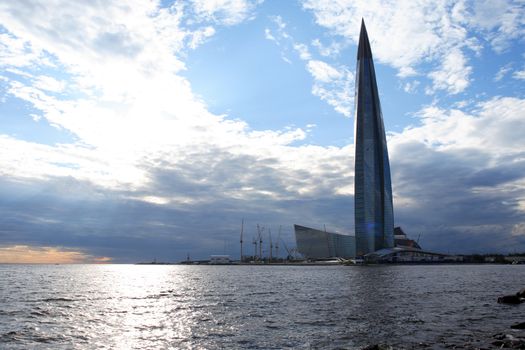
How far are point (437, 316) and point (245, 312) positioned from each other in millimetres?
15892

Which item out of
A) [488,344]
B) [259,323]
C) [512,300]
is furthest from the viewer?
[512,300]

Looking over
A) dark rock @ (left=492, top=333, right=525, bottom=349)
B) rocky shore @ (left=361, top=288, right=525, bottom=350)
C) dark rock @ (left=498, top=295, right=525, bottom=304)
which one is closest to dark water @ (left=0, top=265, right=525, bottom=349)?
rocky shore @ (left=361, top=288, right=525, bottom=350)

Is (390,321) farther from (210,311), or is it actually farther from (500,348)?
(210,311)

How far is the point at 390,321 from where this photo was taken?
33000mm

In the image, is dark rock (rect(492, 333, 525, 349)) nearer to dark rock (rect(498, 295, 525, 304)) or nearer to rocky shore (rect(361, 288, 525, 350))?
rocky shore (rect(361, 288, 525, 350))

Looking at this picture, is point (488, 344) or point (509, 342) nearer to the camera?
point (509, 342)

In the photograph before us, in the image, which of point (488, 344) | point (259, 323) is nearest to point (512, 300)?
point (488, 344)

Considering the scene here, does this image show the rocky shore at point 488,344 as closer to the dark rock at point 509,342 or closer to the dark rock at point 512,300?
the dark rock at point 509,342

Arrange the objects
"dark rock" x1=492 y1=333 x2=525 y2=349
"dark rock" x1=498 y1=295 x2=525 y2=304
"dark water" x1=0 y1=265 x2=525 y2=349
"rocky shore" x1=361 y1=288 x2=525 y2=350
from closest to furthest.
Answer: "rocky shore" x1=361 y1=288 x2=525 y2=350
"dark rock" x1=492 y1=333 x2=525 y2=349
"dark water" x1=0 y1=265 x2=525 y2=349
"dark rock" x1=498 y1=295 x2=525 y2=304

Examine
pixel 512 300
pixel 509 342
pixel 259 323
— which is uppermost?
pixel 509 342

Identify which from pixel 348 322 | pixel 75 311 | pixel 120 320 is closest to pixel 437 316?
pixel 348 322

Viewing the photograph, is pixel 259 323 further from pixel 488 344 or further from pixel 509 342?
pixel 509 342

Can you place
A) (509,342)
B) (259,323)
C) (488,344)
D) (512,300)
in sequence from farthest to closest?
(512,300), (259,323), (488,344), (509,342)

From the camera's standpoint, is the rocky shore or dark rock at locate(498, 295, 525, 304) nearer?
the rocky shore
